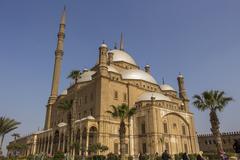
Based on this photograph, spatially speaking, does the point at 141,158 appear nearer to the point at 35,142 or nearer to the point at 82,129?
the point at 82,129

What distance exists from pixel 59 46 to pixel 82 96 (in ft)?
62.5

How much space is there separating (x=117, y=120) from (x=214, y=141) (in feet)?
107

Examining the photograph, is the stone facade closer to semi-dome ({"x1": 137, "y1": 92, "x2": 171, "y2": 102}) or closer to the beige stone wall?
the beige stone wall

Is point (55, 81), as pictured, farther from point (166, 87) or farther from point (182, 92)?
point (182, 92)

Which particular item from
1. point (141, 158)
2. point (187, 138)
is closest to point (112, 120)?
point (141, 158)

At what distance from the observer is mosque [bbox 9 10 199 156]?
32.8 metres

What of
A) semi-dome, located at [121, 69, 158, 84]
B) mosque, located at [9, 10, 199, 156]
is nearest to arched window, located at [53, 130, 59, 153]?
mosque, located at [9, 10, 199, 156]

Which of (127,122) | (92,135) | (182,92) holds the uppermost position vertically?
(182,92)

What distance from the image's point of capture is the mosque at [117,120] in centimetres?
3278

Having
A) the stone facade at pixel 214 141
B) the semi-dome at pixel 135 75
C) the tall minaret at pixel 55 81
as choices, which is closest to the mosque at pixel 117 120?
the semi-dome at pixel 135 75

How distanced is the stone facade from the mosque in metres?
18.1

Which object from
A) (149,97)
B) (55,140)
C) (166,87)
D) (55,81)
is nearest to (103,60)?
(149,97)

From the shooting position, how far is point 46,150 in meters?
41.6

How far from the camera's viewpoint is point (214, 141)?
179 feet
